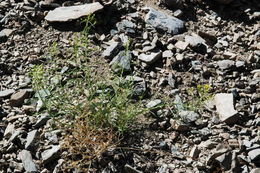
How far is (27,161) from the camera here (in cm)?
336

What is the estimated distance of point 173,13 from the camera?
4707 mm

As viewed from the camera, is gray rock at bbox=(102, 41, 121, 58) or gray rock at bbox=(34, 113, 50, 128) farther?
gray rock at bbox=(102, 41, 121, 58)

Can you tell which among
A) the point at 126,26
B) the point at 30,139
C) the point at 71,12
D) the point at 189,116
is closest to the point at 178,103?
the point at 189,116

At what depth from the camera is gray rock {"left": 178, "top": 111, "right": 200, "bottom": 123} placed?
368 cm

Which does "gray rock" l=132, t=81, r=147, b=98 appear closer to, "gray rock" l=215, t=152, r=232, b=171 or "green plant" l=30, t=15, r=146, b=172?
"green plant" l=30, t=15, r=146, b=172

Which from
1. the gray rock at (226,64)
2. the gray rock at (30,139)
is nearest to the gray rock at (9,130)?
the gray rock at (30,139)

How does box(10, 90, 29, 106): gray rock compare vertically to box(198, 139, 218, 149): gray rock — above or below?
above

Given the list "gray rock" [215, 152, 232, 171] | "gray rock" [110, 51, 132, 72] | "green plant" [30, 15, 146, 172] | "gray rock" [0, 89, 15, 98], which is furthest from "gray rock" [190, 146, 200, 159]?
"gray rock" [0, 89, 15, 98]

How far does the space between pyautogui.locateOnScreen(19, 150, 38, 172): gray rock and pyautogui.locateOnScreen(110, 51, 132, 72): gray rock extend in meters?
1.03

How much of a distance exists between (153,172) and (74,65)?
121 centimetres

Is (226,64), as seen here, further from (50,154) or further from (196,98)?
(50,154)

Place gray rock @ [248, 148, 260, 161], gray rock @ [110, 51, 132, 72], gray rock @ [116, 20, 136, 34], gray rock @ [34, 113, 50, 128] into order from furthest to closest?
gray rock @ [116, 20, 136, 34]
gray rock @ [110, 51, 132, 72]
gray rock @ [34, 113, 50, 128]
gray rock @ [248, 148, 260, 161]

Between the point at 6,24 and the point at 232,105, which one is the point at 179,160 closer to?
the point at 232,105

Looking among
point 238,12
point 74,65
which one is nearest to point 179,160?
point 74,65
